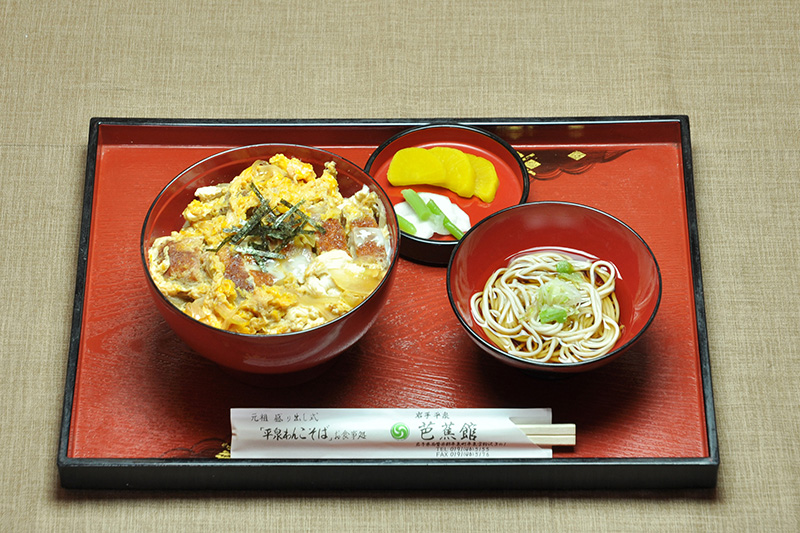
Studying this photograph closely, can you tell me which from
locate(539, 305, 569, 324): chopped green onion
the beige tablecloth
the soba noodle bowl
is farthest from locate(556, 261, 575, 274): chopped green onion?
the beige tablecloth

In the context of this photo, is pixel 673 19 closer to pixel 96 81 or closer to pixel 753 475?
pixel 753 475

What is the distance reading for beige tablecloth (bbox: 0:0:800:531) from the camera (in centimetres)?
226

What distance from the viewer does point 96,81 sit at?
300 centimetres

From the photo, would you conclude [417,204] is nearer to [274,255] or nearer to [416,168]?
[416,168]

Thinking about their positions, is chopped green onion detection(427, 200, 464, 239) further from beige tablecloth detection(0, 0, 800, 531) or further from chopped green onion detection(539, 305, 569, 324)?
beige tablecloth detection(0, 0, 800, 531)

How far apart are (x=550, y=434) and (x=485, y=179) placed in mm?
785

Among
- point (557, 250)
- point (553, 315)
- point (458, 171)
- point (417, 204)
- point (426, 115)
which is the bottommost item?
point (553, 315)

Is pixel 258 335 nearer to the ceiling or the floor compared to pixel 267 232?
nearer to the floor

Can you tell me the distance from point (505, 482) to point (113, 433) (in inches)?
38.0

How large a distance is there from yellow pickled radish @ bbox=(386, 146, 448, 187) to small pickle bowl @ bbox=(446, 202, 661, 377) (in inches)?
11.7

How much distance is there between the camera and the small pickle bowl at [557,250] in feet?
7.46

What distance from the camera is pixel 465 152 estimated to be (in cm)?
269

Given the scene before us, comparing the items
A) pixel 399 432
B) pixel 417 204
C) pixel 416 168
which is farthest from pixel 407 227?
pixel 399 432

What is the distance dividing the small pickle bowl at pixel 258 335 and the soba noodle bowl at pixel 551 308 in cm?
33
